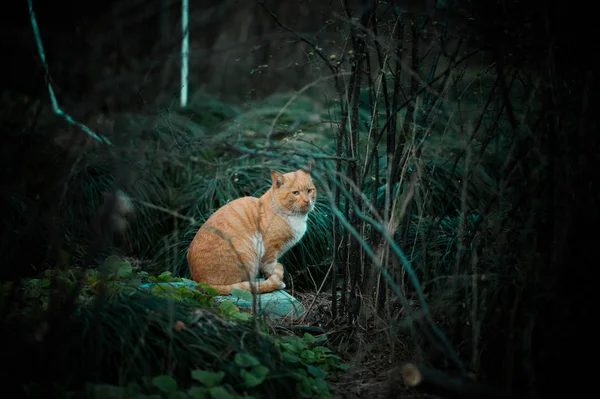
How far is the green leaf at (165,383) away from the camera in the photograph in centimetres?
158

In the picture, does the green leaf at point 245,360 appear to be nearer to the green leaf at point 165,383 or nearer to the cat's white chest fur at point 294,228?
the green leaf at point 165,383

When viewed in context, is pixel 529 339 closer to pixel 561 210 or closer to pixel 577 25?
pixel 561 210

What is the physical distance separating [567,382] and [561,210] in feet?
1.92

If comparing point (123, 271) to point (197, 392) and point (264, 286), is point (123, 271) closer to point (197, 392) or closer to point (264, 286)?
point (264, 286)

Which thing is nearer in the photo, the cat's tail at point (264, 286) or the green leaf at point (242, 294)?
the green leaf at point (242, 294)

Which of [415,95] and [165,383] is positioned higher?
[415,95]

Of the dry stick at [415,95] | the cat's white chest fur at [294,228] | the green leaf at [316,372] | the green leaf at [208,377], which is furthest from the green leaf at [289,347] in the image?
the cat's white chest fur at [294,228]

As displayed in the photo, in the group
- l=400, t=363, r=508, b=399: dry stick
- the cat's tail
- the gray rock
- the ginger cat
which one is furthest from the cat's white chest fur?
l=400, t=363, r=508, b=399: dry stick

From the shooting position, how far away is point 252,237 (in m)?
3.10

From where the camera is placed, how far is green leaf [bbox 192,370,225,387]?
1650 millimetres

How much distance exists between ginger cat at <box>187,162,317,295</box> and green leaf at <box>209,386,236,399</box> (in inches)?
47.3

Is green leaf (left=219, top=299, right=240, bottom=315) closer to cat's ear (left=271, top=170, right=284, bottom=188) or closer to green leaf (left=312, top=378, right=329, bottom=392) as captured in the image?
green leaf (left=312, top=378, right=329, bottom=392)

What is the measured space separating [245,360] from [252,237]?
137 cm

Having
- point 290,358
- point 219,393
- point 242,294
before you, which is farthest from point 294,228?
point 219,393
